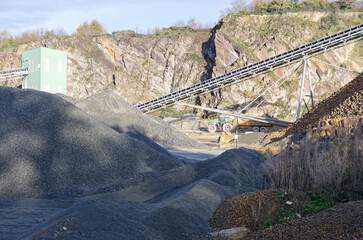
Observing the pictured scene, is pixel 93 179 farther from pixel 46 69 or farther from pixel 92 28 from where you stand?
pixel 92 28

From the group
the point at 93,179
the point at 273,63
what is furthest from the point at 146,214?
the point at 273,63

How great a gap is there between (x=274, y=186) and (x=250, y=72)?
64.0ft

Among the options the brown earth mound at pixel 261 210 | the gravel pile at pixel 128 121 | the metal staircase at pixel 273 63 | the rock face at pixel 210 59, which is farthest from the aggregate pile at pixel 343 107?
the rock face at pixel 210 59

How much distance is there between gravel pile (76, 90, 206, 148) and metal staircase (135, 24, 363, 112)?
10083 millimetres

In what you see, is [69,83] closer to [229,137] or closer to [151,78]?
[151,78]

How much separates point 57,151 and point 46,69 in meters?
22.2

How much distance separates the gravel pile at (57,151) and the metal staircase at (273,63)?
16.6 meters

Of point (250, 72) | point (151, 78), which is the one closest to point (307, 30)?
point (250, 72)

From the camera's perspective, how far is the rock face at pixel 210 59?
106 feet

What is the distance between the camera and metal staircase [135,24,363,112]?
21.8 meters

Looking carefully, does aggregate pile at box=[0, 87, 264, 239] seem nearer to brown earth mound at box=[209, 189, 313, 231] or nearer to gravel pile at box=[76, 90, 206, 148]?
brown earth mound at box=[209, 189, 313, 231]

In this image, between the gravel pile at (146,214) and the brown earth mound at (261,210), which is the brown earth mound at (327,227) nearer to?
the brown earth mound at (261,210)

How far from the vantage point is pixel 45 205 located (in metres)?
5.54

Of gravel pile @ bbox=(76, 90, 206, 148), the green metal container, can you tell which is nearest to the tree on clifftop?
the green metal container
